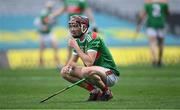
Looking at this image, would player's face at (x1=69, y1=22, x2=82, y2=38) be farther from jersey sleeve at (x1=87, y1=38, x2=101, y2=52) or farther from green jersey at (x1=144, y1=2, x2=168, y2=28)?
green jersey at (x1=144, y1=2, x2=168, y2=28)

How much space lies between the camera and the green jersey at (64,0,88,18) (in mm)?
25266

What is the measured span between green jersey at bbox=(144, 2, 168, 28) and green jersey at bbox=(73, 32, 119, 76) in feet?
40.9

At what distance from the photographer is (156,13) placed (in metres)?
26.3

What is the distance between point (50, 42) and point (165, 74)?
27.6 ft

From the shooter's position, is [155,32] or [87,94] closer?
[87,94]

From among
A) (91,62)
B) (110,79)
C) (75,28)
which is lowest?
(110,79)

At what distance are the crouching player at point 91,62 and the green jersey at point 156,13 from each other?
12443 millimetres

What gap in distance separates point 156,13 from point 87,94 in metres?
10.8

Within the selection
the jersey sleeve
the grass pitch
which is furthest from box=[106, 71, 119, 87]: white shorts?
the jersey sleeve

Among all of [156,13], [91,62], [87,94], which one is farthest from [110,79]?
[156,13]

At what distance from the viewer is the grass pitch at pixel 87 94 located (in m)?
12.9

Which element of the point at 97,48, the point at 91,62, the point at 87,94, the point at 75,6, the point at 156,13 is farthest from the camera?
the point at 156,13

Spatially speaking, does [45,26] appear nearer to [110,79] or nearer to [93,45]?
[110,79]

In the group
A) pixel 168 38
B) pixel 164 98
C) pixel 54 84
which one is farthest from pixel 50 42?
pixel 164 98
